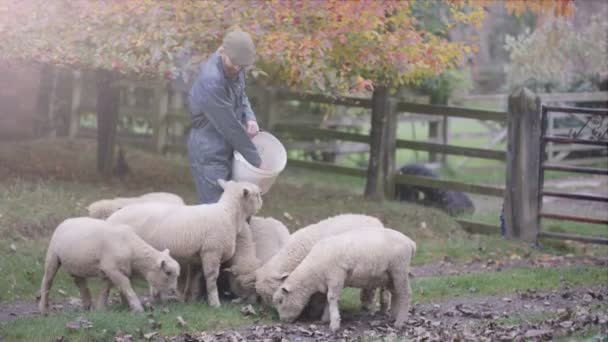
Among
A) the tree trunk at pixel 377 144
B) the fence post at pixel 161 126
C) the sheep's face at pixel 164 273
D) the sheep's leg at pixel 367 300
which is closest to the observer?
the sheep's face at pixel 164 273

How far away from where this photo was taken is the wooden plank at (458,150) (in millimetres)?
13773

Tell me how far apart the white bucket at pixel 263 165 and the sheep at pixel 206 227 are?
11 cm

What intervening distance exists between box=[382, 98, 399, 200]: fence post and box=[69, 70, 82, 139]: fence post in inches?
269

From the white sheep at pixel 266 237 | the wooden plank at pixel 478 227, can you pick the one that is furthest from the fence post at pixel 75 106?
the white sheep at pixel 266 237

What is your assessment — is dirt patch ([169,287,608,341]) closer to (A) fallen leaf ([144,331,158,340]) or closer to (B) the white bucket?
(A) fallen leaf ([144,331,158,340])

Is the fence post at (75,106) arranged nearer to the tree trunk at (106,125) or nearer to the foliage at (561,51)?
the tree trunk at (106,125)

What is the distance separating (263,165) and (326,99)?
5.76 metres

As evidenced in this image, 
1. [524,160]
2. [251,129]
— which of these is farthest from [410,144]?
[251,129]

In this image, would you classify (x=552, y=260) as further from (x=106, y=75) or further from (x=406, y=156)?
(x=406, y=156)

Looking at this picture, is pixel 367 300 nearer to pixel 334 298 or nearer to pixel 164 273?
pixel 334 298

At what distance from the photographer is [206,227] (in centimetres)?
879

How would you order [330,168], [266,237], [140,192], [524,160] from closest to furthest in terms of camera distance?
[266,237] → [524,160] → [140,192] → [330,168]

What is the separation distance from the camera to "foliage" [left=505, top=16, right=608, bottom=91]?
20062 mm

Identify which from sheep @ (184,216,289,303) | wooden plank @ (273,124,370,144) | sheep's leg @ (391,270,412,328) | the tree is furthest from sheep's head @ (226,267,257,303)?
wooden plank @ (273,124,370,144)
